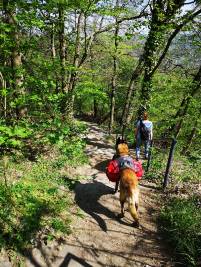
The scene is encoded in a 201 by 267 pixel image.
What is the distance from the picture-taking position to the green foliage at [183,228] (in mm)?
7324

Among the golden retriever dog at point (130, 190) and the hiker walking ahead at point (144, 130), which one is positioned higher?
the hiker walking ahead at point (144, 130)

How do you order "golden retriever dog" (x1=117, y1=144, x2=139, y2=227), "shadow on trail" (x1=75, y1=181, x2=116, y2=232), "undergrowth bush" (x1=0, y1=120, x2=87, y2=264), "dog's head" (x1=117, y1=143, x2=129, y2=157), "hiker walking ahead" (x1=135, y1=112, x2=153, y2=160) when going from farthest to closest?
"hiker walking ahead" (x1=135, y1=112, x2=153, y2=160)
"dog's head" (x1=117, y1=143, x2=129, y2=157)
"shadow on trail" (x1=75, y1=181, x2=116, y2=232)
"golden retriever dog" (x1=117, y1=144, x2=139, y2=227)
"undergrowth bush" (x1=0, y1=120, x2=87, y2=264)

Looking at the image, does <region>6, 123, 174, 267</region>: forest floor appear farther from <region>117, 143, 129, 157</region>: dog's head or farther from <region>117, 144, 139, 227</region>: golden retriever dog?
<region>117, 143, 129, 157</region>: dog's head

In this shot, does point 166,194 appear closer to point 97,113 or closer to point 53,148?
point 53,148

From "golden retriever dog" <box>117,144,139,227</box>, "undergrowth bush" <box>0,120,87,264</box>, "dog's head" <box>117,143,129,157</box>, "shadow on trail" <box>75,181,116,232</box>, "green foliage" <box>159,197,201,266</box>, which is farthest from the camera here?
"dog's head" <box>117,143,129,157</box>

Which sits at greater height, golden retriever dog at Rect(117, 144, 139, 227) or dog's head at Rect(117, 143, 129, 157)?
dog's head at Rect(117, 143, 129, 157)

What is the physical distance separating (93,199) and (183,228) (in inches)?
110

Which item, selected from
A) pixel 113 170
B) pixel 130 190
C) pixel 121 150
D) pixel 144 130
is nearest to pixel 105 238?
pixel 130 190

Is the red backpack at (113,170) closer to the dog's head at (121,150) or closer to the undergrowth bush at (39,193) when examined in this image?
the dog's head at (121,150)

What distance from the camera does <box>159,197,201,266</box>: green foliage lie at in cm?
732

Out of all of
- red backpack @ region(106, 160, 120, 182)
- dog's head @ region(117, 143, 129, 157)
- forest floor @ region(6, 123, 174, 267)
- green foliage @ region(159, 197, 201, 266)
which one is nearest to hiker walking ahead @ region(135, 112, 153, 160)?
forest floor @ region(6, 123, 174, 267)

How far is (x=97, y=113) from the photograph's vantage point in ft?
115

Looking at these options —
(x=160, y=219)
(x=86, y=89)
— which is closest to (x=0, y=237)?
(x=160, y=219)

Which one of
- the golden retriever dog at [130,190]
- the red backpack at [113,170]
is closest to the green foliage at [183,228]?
the golden retriever dog at [130,190]
